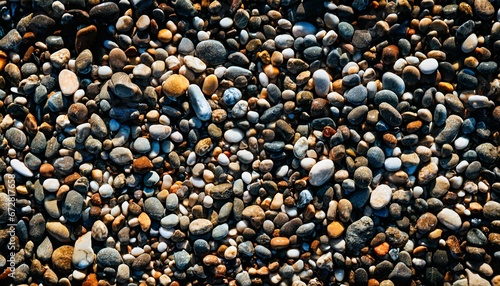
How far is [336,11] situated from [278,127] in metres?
0.48

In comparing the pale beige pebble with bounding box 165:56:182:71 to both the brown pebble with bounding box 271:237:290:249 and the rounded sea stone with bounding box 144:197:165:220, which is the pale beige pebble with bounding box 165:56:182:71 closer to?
the rounded sea stone with bounding box 144:197:165:220

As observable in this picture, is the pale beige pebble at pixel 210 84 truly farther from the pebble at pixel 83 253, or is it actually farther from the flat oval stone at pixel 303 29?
the pebble at pixel 83 253

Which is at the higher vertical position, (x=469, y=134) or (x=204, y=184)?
(x=469, y=134)

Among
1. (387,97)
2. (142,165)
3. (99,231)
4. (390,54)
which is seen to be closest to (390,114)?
(387,97)

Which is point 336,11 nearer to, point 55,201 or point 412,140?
point 412,140

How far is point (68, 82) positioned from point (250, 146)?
696 mm

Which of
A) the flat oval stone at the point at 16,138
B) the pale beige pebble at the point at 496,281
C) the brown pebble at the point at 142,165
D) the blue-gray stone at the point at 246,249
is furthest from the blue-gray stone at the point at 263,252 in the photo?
the flat oval stone at the point at 16,138

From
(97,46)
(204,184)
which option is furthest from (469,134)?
(97,46)

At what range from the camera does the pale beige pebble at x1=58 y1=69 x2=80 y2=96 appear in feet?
5.59

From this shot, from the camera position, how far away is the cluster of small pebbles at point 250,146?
1688mm

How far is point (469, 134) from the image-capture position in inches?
67.9

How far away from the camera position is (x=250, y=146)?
5.65 ft

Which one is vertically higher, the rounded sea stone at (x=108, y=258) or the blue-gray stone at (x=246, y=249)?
the blue-gray stone at (x=246, y=249)

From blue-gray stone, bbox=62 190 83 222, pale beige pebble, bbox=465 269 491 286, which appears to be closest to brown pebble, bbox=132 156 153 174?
blue-gray stone, bbox=62 190 83 222
